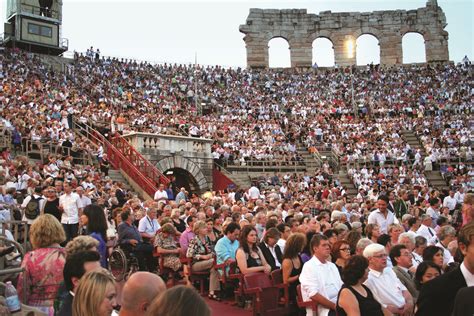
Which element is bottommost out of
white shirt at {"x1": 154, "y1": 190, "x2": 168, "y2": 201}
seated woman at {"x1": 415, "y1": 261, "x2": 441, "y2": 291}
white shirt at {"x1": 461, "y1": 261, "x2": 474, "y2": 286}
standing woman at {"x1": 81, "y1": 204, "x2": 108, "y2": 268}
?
seated woman at {"x1": 415, "y1": 261, "x2": 441, "y2": 291}

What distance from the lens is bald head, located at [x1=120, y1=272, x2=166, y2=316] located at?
2.87 m

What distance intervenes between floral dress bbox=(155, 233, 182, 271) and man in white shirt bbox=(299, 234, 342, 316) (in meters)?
3.61

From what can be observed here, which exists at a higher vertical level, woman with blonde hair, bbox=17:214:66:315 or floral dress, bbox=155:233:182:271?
woman with blonde hair, bbox=17:214:66:315

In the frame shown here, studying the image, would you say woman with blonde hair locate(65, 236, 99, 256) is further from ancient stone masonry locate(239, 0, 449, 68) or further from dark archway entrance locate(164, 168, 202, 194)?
ancient stone masonry locate(239, 0, 449, 68)

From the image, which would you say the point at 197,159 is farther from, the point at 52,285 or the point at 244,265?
the point at 52,285

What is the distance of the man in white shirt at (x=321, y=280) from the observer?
229 inches

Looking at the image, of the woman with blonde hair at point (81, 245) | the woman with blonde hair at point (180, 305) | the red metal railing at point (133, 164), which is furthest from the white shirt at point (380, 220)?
the red metal railing at point (133, 164)

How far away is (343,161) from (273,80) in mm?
14547

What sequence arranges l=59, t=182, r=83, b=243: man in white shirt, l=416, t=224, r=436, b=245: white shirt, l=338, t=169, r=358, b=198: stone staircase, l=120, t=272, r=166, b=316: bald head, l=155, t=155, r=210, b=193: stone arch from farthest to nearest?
l=338, t=169, r=358, b=198: stone staircase < l=155, t=155, r=210, b=193: stone arch < l=59, t=182, r=83, b=243: man in white shirt < l=416, t=224, r=436, b=245: white shirt < l=120, t=272, r=166, b=316: bald head

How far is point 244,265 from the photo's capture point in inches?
298

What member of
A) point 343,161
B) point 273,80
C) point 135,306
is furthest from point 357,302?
point 273,80

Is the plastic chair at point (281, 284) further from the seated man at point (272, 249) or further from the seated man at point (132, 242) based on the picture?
the seated man at point (132, 242)

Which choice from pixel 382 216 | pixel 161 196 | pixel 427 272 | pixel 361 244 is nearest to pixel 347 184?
pixel 161 196

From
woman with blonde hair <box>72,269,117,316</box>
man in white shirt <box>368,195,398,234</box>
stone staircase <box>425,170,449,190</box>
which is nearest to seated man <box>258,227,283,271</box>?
man in white shirt <box>368,195,398,234</box>
